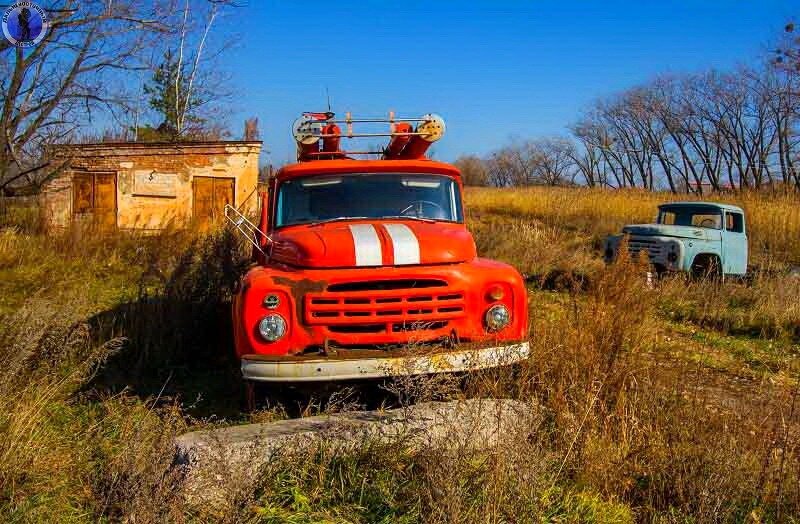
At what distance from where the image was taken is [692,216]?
12391 mm

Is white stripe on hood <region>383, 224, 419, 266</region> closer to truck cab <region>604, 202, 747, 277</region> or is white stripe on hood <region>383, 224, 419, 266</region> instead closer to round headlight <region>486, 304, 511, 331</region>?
round headlight <region>486, 304, 511, 331</region>

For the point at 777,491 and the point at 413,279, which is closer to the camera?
the point at 777,491

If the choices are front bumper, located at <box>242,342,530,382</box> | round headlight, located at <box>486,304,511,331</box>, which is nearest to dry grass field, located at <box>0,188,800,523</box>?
front bumper, located at <box>242,342,530,382</box>

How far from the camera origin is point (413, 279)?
4.33 m

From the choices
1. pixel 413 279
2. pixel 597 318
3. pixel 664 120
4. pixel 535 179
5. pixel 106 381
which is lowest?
pixel 106 381

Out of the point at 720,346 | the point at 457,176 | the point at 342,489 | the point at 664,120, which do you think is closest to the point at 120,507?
the point at 342,489

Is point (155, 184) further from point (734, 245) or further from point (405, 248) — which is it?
point (405, 248)

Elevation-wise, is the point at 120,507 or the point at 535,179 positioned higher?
the point at 535,179

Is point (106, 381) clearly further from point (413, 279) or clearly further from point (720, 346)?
point (720, 346)

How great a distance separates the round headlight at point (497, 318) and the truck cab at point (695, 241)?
23.9 ft

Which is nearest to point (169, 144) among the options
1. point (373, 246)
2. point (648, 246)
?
point (648, 246)

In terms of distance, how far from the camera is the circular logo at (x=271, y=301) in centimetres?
420

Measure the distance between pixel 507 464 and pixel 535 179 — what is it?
57.7m

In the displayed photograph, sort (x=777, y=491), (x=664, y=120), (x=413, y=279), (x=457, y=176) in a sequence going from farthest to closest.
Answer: (x=664, y=120), (x=457, y=176), (x=413, y=279), (x=777, y=491)
